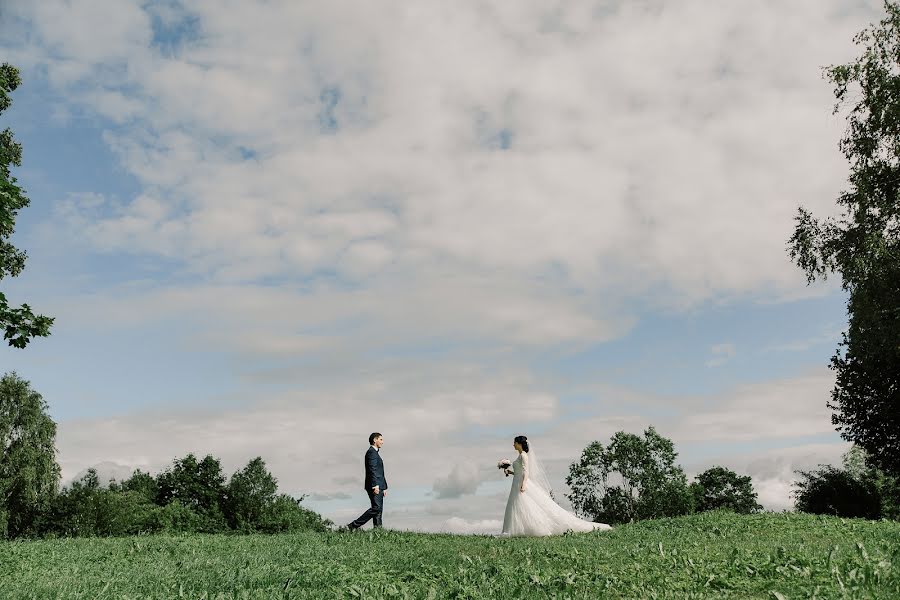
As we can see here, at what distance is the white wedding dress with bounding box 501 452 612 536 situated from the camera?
2205cm

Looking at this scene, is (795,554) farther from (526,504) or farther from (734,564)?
(526,504)

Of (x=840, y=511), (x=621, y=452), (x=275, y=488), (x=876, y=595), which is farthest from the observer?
(x=275, y=488)

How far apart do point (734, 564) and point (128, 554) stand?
13.4 metres

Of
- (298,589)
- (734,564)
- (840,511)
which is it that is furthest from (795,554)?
(840,511)

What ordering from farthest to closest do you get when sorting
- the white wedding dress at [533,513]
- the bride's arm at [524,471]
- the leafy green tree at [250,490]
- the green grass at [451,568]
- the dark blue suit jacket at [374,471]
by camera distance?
the leafy green tree at [250,490], the bride's arm at [524,471], the white wedding dress at [533,513], the dark blue suit jacket at [374,471], the green grass at [451,568]

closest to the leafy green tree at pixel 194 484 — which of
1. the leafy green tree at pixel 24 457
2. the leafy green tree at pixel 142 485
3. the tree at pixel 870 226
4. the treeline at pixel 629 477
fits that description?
the leafy green tree at pixel 142 485

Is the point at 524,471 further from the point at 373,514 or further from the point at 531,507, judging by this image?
the point at 373,514

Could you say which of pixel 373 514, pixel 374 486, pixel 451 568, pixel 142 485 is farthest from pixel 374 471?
pixel 142 485

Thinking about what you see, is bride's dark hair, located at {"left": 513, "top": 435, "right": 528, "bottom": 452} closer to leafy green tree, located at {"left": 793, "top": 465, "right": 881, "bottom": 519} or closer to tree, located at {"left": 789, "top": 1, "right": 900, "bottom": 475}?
tree, located at {"left": 789, "top": 1, "right": 900, "bottom": 475}

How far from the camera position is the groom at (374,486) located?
69.8 feet

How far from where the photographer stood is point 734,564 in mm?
12586

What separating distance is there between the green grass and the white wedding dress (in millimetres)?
3259

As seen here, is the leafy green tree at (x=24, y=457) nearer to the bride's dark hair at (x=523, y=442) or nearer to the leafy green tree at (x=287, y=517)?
the leafy green tree at (x=287, y=517)

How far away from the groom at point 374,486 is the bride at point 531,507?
3.99 meters
